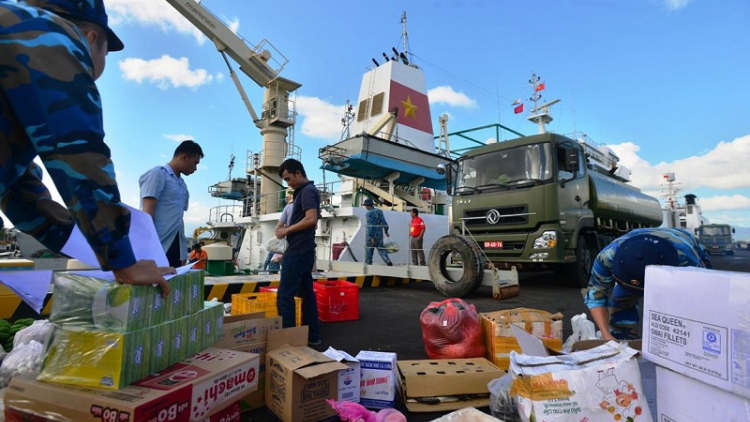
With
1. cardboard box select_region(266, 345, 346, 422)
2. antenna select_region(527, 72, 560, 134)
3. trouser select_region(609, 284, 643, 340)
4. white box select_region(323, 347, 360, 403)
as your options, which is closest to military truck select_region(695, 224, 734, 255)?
antenna select_region(527, 72, 560, 134)

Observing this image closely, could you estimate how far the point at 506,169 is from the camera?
6.93 m

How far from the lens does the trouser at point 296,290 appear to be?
3219mm

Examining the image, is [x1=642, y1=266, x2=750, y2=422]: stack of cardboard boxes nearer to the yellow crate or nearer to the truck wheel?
the yellow crate

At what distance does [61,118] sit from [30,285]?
97 cm

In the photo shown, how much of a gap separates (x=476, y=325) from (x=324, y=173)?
11.6 meters

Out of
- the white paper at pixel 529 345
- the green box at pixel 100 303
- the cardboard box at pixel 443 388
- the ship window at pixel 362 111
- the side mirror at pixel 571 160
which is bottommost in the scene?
the cardboard box at pixel 443 388

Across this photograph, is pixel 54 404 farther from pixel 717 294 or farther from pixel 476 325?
pixel 476 325

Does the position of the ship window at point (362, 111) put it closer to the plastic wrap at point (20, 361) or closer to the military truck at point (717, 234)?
the plastic wrap at point (20, 361)

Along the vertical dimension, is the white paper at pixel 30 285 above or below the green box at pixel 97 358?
above

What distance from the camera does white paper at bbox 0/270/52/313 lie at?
1389 millimetres

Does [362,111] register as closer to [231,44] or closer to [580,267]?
[231,44]

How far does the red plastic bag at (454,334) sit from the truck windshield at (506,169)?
14.2 ft

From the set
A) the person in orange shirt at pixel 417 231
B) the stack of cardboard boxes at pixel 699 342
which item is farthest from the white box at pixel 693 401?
the person in orange shirt at pixel 417 231

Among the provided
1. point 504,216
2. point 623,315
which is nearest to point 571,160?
point 504,216
